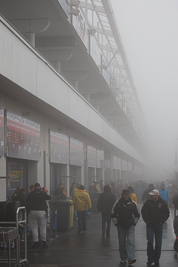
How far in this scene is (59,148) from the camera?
20016mm

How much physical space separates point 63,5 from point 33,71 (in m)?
2.45

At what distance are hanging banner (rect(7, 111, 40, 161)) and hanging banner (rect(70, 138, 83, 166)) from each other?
21.2 feet

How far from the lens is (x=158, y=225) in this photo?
32.0ft

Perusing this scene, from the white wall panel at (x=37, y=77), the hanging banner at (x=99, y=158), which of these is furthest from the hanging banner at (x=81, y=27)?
the hanging banner at (x=99, y=158)

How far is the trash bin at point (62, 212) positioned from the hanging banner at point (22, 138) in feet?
5.74

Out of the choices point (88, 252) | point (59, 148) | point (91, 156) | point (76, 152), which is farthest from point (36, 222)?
point (91, 156)

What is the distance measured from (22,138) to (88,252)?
190 inches

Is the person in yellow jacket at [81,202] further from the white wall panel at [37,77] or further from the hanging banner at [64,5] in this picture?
the hanging banner at [64,5]

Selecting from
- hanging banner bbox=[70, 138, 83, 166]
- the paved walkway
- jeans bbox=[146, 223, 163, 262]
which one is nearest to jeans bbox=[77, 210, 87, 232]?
the paved walkway

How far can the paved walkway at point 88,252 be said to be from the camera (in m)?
9.66

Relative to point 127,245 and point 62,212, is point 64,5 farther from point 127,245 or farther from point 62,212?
point 127,245

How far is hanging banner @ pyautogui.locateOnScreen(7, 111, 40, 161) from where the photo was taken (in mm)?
13341

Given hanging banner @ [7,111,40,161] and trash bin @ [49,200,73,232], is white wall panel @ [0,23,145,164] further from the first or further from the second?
trash bin @ [49,200,73,232]

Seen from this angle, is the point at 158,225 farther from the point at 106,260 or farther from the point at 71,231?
the point at 71,231
